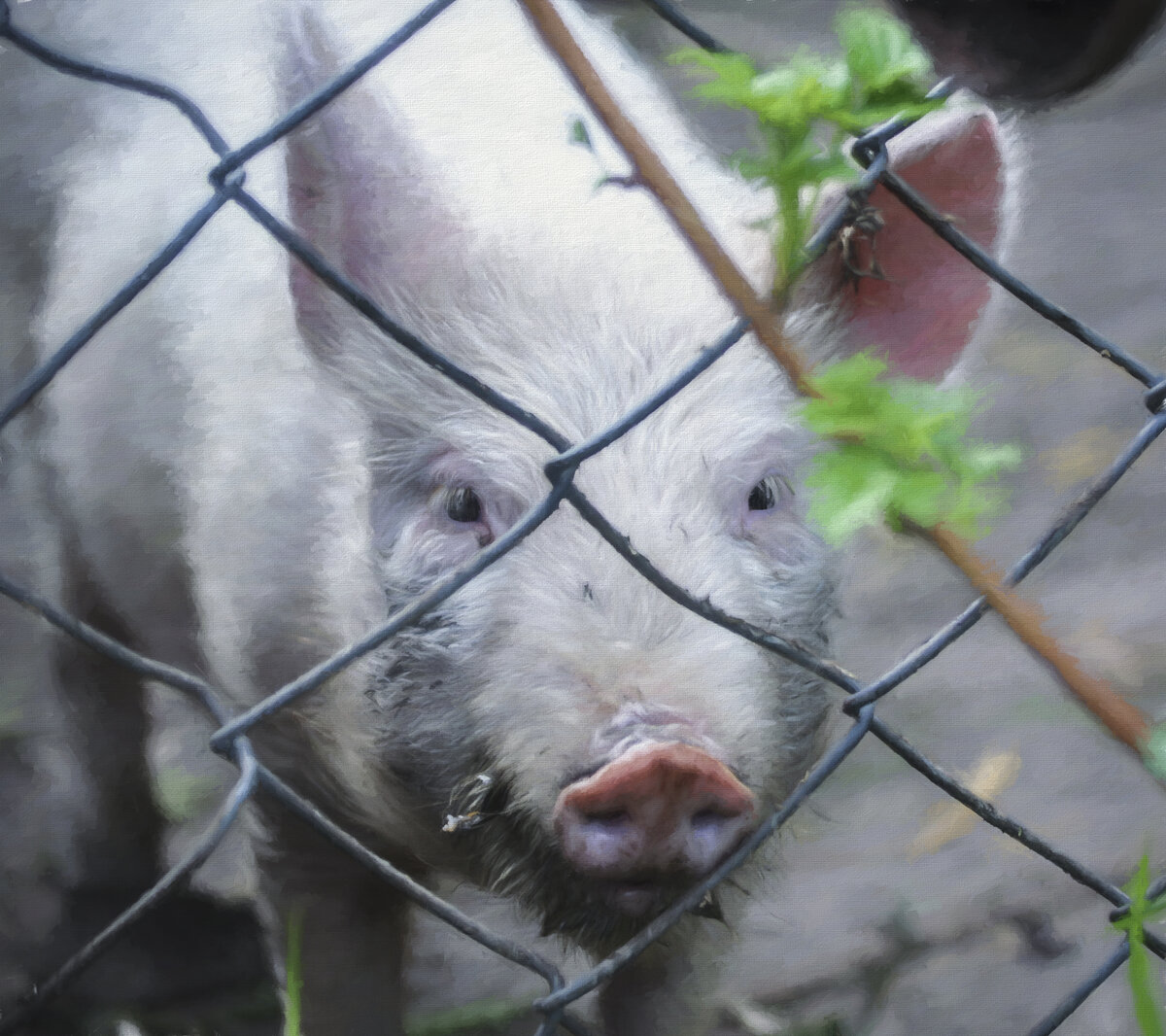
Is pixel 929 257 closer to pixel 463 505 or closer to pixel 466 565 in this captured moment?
pixel 463 505

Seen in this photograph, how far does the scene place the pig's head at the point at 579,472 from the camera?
39.6 inches

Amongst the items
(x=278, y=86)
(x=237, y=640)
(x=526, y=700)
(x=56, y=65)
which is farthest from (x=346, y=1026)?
(x=56, y=65)

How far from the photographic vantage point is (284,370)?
1479 mm

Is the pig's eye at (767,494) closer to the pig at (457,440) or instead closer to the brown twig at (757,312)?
the pig at (457,440)

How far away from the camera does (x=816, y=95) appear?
2.20ft

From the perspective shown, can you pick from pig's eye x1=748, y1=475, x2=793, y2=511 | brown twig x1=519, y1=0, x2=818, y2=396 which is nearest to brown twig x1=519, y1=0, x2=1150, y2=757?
brown twig x1=519, y1=0, x2=818, y2=396

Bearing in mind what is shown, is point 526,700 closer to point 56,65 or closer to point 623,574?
point 623,574

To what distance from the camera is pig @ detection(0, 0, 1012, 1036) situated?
3.46 ft

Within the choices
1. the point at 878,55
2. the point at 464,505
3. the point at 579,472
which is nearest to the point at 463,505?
the point at 464,505

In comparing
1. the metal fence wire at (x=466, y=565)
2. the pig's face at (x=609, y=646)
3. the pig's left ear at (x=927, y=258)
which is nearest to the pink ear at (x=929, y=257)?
the pig's left ear at (x=927, y=258)

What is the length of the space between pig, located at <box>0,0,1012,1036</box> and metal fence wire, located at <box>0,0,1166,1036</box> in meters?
0.13

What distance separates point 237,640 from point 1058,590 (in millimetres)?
1959

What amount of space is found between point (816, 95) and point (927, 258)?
2.11 ft

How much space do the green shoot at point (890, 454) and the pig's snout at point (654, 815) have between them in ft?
1.06
